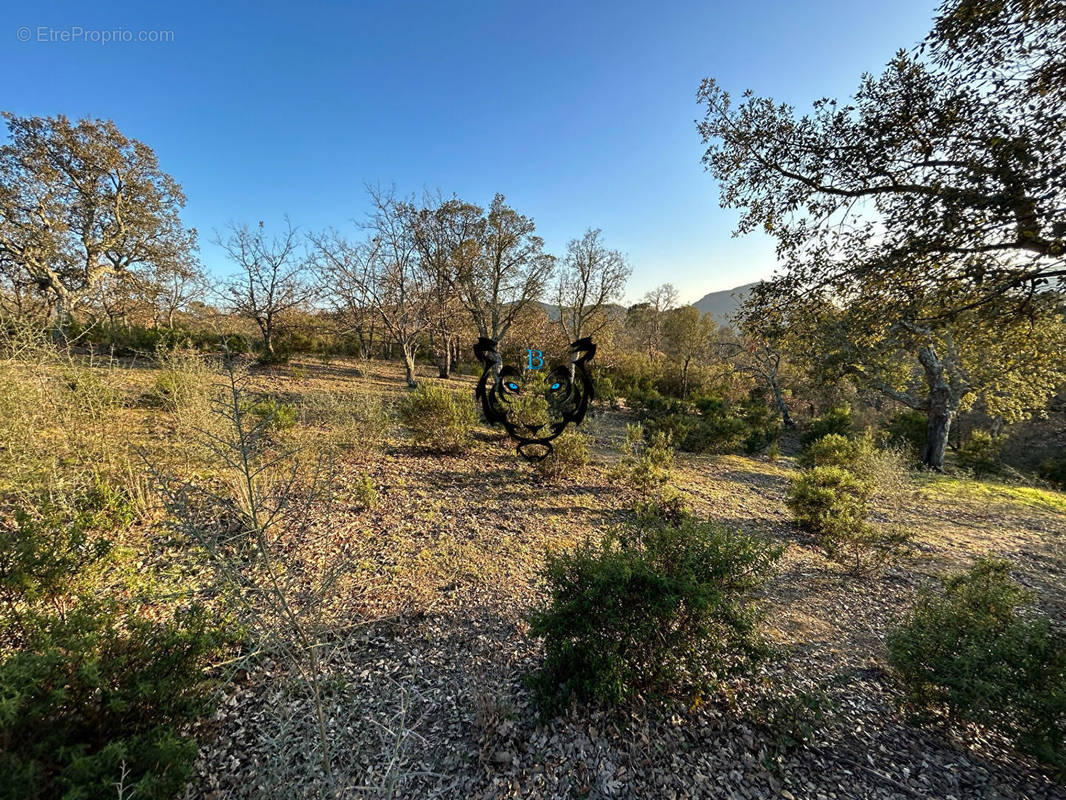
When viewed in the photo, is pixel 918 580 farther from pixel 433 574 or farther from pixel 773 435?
pixel 773 435

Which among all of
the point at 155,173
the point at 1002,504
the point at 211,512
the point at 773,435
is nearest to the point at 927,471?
the point at 1002,504

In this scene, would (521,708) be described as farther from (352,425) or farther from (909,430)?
(909,430)

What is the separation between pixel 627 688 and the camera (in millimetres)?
2246

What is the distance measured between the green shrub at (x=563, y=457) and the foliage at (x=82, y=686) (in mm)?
4748

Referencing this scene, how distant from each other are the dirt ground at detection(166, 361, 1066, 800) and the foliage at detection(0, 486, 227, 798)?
0.43 meters

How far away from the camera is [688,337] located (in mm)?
17922

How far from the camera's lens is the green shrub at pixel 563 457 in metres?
6.43

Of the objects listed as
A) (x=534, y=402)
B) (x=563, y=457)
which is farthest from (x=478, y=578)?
(x=534, y=402)

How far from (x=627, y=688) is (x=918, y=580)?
4.70 metres

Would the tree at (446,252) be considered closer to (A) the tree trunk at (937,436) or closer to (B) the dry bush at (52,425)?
(B) the dry bush at (52,425)

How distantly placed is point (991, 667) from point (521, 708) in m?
2.79

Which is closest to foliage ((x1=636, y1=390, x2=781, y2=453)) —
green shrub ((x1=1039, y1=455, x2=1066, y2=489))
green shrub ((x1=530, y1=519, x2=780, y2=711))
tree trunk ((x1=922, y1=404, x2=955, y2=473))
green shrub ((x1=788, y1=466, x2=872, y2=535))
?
green shrub ((x1=788, y1=466, x2=872, y2=535))

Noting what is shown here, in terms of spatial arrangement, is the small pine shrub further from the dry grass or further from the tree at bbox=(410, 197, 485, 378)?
the tree at bbox=(410, 197, 485, 378)

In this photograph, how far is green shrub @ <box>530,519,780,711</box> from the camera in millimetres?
2275
